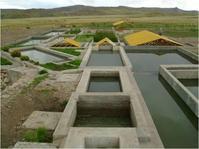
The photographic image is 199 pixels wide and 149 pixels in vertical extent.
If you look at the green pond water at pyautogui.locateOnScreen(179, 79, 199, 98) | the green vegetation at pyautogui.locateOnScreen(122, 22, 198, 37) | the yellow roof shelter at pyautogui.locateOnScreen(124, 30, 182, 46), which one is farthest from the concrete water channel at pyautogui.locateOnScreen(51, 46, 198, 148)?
the green vegetation at pyautogui.locateOnScreen(122, 22, 198, 37)

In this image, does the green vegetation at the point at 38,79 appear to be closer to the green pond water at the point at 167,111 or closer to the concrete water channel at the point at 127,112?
the concrete water channel at the point at 127,112

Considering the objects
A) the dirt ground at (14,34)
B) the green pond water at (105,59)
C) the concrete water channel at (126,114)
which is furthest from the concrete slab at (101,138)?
the dirt ground at (14,34)

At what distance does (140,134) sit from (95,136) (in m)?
1.07

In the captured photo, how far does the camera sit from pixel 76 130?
6215 mm

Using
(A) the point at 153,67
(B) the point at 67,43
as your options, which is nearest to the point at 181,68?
(A) the point at 153,67

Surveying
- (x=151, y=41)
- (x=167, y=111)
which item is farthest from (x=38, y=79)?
(x=151, y=41)

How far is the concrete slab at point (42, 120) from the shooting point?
6.99m

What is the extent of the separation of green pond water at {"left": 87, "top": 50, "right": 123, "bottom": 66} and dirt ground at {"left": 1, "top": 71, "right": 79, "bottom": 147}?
206 inches

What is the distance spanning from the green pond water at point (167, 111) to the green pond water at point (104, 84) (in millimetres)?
1069

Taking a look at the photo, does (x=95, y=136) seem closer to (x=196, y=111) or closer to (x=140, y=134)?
(x=140, y=134)

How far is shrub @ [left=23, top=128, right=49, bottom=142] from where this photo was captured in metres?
6.28

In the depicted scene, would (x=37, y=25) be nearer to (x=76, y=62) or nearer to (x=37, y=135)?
(x=76, y=62)

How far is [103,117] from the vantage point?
8.60m

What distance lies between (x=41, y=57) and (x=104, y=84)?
8196 millimetres
